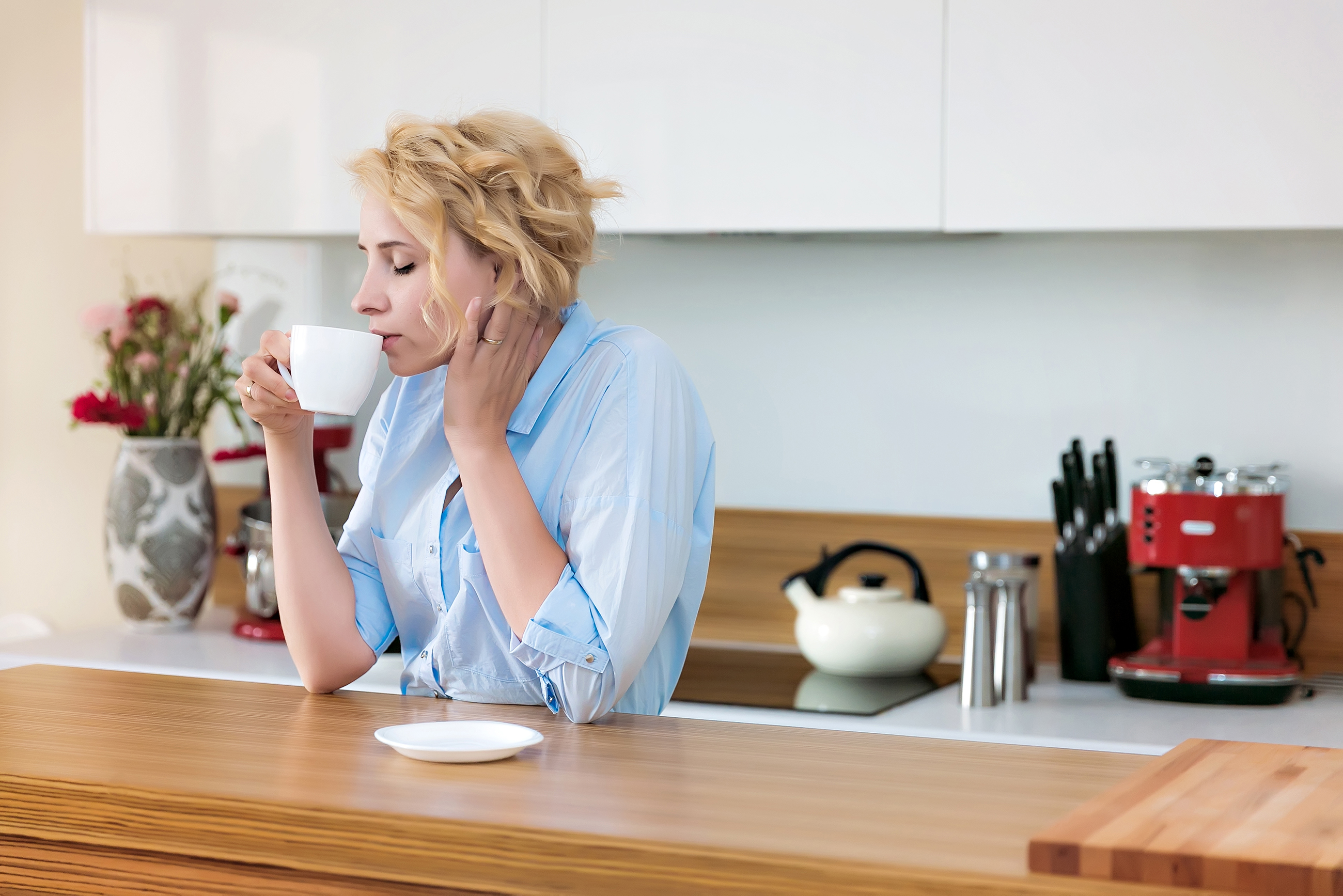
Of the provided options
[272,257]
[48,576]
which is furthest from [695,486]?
[48,576]

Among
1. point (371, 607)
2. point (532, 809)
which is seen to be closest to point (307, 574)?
point (371, 607)

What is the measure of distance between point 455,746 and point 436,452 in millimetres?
461

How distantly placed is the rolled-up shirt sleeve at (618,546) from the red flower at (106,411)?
1574mm

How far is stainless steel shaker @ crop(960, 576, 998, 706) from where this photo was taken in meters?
2.00

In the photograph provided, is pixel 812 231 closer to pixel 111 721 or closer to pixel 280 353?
pixel 280 353

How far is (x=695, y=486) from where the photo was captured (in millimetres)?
1298

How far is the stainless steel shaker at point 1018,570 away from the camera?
210cm

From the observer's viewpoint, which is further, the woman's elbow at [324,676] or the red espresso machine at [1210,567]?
the red espresso machine at [1210,567]

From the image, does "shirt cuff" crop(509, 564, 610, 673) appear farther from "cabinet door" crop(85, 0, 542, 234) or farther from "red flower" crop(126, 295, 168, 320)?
"red flower" crop(126, 295, 168, 320)

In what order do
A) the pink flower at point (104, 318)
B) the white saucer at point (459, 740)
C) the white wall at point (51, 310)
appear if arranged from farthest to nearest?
the white wall at point (51, 310) → the pink flower at point (104, 318) → the white saucer at point (459, 740)

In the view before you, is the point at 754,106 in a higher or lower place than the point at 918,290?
higher

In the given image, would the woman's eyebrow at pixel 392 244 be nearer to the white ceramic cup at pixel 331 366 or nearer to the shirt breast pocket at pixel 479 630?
the white ceramic cup at pixel 331 366

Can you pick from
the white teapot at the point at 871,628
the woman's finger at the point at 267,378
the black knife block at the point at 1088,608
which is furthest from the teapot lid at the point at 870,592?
the woman's finger at the point at 267,378

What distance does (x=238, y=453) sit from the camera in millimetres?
2643
